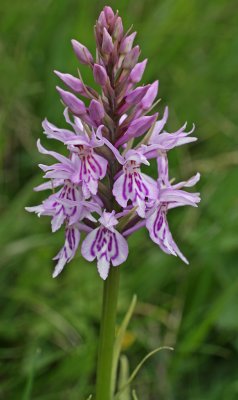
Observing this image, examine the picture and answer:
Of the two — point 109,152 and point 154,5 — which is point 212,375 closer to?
point 109,152

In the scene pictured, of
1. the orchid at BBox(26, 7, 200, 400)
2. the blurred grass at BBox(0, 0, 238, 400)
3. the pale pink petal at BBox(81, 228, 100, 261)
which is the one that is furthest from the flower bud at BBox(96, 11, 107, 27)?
the blurred grass at BBox(0, 0, 238, 400)

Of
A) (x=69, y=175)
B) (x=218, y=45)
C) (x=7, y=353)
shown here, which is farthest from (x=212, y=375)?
(x=218, y=45)

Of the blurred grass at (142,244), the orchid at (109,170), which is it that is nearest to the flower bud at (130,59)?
the orchid at (109,170)

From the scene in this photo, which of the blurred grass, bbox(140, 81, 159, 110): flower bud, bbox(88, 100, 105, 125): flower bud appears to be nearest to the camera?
bbox(88, 100, 105, 125): flower bud

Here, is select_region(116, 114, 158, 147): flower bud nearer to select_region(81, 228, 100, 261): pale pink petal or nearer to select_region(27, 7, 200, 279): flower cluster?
select_region(27, 7, 200, 279): flower cluster

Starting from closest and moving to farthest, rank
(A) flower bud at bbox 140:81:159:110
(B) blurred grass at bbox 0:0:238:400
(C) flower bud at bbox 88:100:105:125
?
(C) flower bud at bbox 88:100:105:125
(A) flower bud at bbox 140:81:159:110
(B) blurred grass at bbox 0:0:238:400

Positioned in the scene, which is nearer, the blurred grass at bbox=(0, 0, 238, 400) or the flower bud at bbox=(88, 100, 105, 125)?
the flower bud at bbox=(88, 100, 105, 125)
